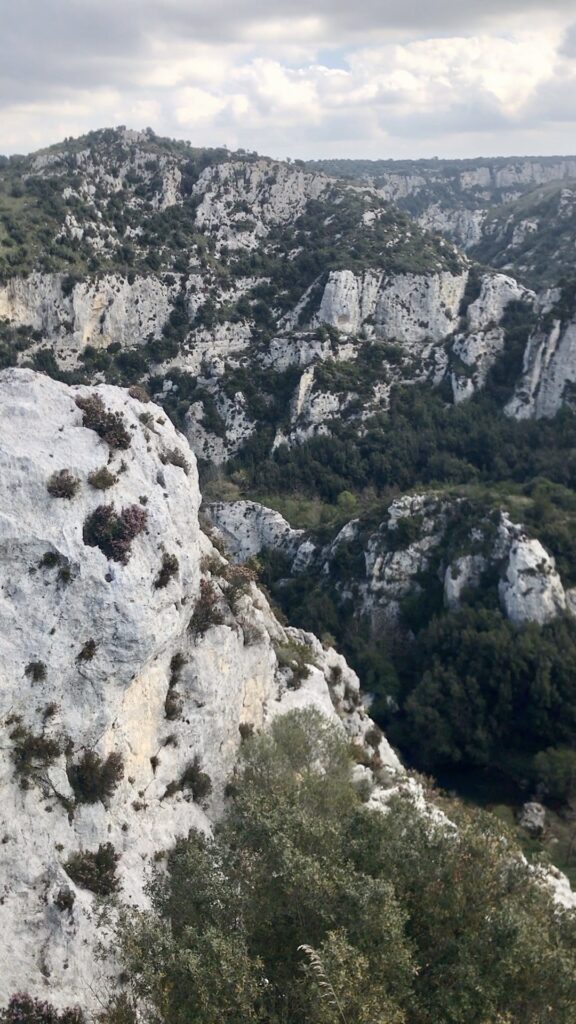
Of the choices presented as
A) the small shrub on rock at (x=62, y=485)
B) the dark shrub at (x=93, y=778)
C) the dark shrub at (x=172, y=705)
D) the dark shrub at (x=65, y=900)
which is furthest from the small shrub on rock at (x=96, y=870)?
the small shrub on rock at (x=62, y=485)

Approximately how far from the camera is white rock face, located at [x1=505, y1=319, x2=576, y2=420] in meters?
71.6

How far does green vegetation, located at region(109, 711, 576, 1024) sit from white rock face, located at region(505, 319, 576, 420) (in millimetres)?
65680

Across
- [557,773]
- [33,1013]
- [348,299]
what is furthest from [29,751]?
[348,299]

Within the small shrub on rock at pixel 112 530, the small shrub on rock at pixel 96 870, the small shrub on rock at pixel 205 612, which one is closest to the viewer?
the small shrub on rock at pixel 96 870

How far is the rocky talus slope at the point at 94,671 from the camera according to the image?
14.2 metres

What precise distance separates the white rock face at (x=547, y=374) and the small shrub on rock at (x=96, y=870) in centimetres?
6589

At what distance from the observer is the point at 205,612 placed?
20.5 m

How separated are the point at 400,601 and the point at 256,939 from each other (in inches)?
1732

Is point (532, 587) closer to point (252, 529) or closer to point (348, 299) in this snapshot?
point (252, 529)

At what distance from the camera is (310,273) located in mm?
94375

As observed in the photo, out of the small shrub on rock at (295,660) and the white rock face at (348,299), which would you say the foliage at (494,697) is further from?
the white rock face at (348,299)

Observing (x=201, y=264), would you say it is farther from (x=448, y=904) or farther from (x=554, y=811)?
(x=448, y=904)

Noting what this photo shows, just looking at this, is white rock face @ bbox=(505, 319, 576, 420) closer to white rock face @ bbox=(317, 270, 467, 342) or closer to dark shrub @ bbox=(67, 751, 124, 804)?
white rock face @ bbox=(317, 270, 467, 342)

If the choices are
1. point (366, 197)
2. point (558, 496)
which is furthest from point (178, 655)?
point (366, 197)
